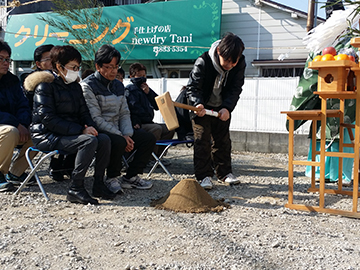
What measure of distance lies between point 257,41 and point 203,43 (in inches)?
75.5

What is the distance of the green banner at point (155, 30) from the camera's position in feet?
42.9

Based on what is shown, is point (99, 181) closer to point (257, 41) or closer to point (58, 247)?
point (58, 247)

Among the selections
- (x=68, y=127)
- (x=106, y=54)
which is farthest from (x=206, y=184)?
(x=106, y=54)

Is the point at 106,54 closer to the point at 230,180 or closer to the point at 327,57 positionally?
the point at 230,180

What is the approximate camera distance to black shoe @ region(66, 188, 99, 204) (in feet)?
12.8

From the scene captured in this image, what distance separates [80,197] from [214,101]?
2.00 m

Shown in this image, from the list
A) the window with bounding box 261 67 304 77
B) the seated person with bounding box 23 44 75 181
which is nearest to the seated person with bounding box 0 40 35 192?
the seated person with bounding box 23 44 75 181

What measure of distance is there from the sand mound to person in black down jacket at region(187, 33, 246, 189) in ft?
2.20

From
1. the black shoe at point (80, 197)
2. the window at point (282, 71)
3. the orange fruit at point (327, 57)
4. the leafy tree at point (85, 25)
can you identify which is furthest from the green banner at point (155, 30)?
the black shoe at point (80, 197)

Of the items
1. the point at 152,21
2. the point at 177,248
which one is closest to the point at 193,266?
the point at 177,248

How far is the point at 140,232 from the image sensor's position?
311cm

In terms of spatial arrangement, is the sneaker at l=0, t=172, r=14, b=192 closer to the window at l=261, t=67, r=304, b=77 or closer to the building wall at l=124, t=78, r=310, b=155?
the building wall at l=124, t=78, r=310, b=155

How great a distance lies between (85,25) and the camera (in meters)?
14.4

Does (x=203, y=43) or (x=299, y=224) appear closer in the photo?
(x=299, y=224)
